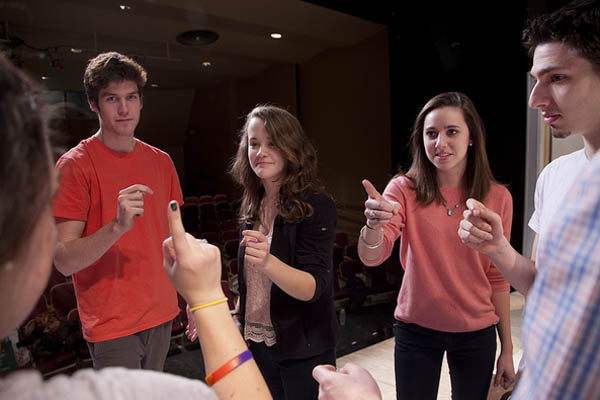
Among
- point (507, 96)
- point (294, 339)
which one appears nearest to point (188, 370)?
point (294, 339)

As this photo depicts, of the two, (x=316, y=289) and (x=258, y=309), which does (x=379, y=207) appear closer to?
(x=316, y=289)

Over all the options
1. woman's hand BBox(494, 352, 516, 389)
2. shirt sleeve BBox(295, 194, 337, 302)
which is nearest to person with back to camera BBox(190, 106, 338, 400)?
shirt sleeve BBox(295, 194, 337, 302)

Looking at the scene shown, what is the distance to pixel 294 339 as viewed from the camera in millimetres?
1345

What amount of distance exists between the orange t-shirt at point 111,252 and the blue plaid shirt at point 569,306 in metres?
1.36

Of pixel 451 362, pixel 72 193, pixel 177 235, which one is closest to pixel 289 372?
pixel 451 362

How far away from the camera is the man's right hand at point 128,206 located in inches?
47.4

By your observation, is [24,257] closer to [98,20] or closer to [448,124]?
[448,124]

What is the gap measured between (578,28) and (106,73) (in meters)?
1.60

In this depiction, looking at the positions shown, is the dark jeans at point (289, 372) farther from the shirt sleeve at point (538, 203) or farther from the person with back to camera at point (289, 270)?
the shirt sleeve at point (538, 203)

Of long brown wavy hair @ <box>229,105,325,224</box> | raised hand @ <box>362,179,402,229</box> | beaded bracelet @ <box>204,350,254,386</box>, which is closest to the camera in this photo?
beaded bracelet @ <box>204,350,254,386</box>

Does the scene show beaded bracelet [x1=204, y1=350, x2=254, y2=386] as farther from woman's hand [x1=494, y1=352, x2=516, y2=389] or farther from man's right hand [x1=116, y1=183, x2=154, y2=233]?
woman's hand [x1=494, y1=352, x2=516, y2=389]

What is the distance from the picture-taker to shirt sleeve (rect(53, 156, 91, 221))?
1.30 m

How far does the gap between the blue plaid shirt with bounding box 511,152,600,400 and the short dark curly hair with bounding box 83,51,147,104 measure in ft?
5.01

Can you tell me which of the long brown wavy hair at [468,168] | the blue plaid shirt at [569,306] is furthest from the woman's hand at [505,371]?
the blue plaid shirt at [569,306]
